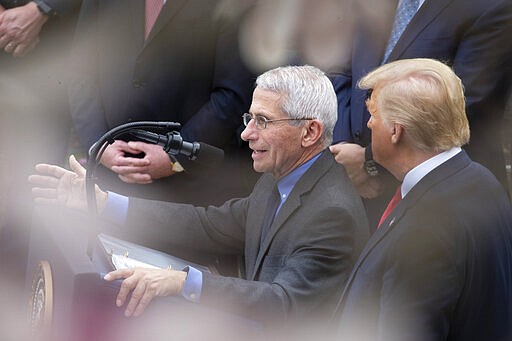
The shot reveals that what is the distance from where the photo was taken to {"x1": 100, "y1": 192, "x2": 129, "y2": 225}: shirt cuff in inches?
112

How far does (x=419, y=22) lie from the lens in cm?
289

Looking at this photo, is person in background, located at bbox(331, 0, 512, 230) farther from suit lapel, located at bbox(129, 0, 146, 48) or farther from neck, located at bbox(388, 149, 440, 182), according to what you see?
suit lapel, located at bbox(129, 0, 146, 48)

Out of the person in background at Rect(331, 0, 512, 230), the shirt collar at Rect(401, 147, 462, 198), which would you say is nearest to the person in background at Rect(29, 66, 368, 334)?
the person in background at Rect(331, 0, 512, 230)

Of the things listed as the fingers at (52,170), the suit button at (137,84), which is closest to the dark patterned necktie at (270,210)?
the fingers at (52,170)

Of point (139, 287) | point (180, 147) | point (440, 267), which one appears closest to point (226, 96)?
point (180, 147)

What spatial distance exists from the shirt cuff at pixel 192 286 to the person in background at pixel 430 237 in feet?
1.16

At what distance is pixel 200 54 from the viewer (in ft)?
10.9

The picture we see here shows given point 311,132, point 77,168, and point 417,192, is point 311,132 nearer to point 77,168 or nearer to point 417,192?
point 417,192

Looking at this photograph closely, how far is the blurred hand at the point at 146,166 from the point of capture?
128 inches

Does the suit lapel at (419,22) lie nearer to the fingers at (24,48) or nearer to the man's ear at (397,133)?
the man's ear at (397,133)

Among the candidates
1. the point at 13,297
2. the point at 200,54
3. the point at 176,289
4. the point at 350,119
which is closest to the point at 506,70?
Result: the point at 350,119

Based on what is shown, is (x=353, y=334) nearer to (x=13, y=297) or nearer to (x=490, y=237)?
(x=490, y=237)

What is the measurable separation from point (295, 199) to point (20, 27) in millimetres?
1576

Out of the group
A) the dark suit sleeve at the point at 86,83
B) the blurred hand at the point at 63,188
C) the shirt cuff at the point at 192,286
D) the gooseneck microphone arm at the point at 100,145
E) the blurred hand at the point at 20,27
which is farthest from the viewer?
the blurred hand at the point at 20,27
